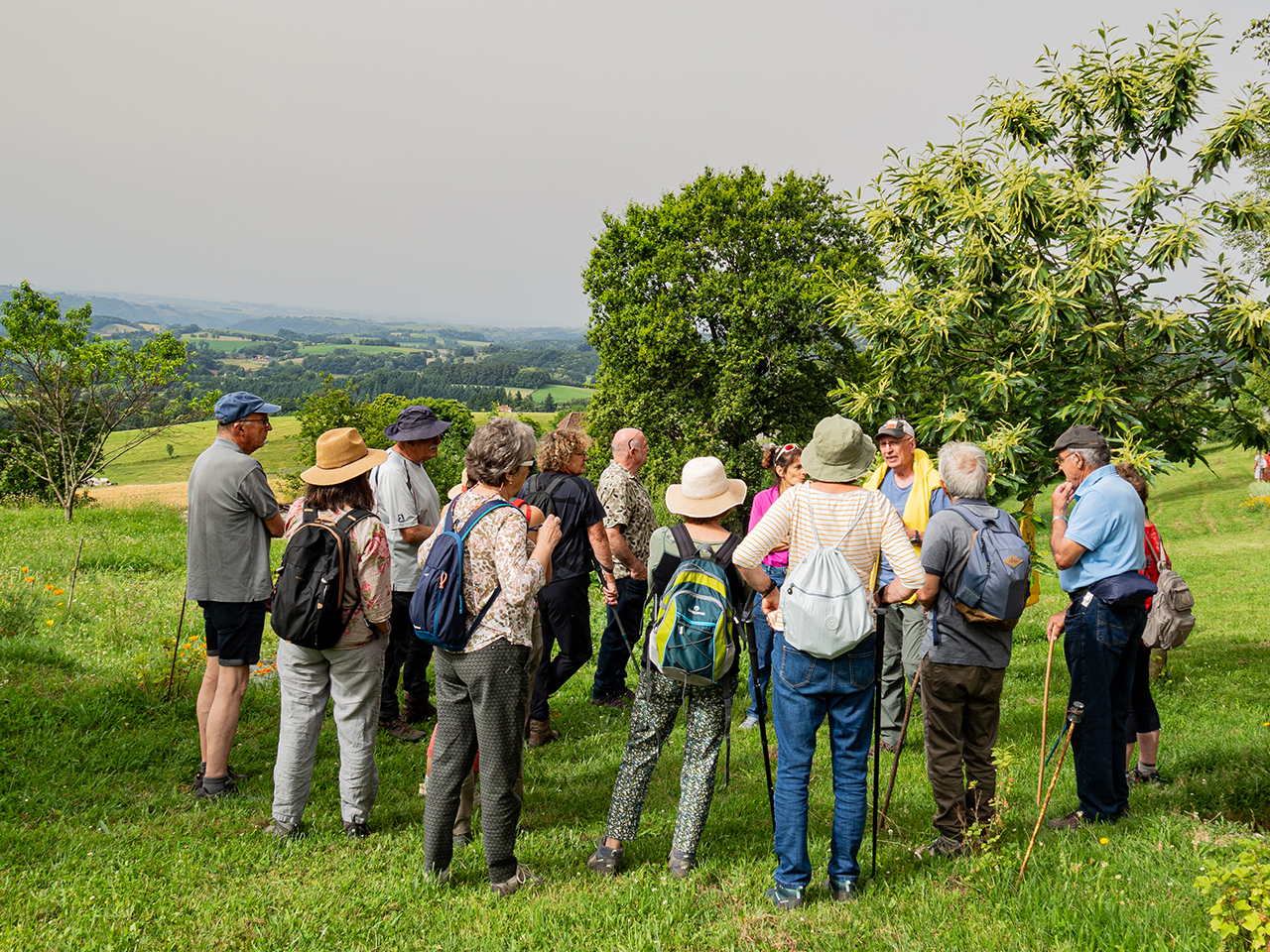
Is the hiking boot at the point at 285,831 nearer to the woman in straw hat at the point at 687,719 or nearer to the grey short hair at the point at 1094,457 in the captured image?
the woman in straw hat at the point at 687,719

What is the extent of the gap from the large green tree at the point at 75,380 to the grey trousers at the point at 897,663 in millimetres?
21907

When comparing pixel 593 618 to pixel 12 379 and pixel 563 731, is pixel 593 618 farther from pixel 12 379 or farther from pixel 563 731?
pixel 12 379

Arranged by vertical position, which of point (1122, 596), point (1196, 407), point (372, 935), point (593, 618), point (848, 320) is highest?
point (848, 320)

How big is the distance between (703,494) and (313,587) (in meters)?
2.15

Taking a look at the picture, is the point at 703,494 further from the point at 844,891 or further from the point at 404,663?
the point at 404,663

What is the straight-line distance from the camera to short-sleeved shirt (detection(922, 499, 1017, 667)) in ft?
13.1

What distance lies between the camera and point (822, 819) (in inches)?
184

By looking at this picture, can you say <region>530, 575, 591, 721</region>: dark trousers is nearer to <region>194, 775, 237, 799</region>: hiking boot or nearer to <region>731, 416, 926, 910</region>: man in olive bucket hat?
<region>194, 775, 237, 799</region>: hiking boot

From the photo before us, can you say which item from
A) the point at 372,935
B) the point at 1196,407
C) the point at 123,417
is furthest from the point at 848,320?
the point at 123,417

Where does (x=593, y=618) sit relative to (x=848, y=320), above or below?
below

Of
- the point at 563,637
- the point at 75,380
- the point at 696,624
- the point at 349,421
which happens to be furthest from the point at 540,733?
the point at 349,421

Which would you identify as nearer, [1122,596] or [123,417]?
[1122,596]

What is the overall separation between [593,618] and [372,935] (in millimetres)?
6899

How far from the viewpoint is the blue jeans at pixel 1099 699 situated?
14.0 feet
